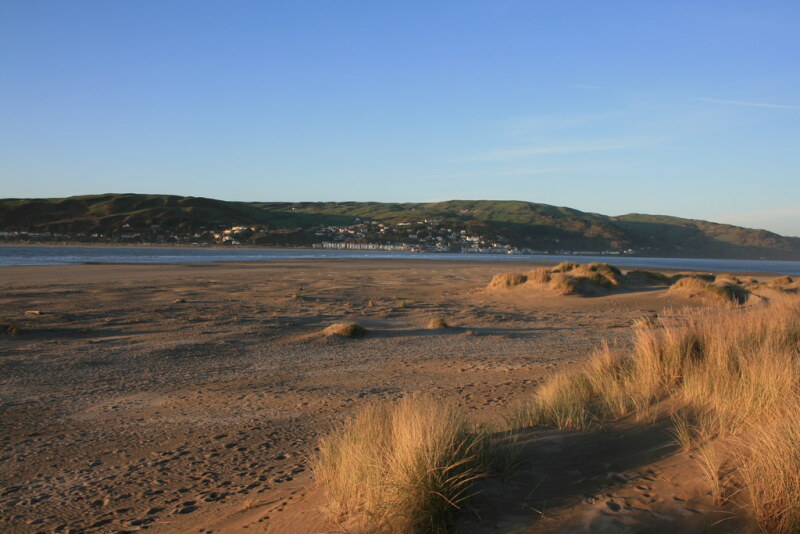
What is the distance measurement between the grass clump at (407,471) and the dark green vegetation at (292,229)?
12467cm

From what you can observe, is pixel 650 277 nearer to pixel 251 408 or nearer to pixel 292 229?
pixel 251 408

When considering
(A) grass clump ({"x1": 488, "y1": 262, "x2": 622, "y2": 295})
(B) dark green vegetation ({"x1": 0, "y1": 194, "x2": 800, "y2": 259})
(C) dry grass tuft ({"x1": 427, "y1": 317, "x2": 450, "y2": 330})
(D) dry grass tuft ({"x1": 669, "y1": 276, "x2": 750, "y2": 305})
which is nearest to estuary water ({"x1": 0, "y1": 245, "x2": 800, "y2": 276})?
(A) grass clump ({"x1": 488, "y1": 262, "x2": 622, "y2": 295})

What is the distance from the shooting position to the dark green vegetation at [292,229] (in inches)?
4948

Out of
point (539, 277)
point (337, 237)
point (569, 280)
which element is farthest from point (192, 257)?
point (337, 237)

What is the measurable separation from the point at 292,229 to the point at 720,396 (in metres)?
147

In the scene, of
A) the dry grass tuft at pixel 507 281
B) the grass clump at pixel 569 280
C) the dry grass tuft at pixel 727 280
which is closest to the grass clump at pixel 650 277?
the grass clump at pixel 569 280

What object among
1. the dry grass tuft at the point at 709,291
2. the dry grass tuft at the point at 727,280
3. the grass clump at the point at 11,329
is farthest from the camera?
the dry grass tuft at the point at 727,280

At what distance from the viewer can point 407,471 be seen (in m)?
4.02

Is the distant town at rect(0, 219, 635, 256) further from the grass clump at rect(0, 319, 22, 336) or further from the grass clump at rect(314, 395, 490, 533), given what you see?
the grass clump at rect(314, 395, 490, 533)

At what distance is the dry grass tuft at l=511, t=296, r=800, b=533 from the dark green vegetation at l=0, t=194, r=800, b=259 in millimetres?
123763

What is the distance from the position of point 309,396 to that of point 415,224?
155502mm

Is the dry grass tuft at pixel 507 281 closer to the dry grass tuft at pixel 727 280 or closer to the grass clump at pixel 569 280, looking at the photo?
the grass clump at pixel 569 280

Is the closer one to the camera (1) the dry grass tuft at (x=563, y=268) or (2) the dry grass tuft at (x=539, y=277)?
(2) the dry grass tuft at (x=539, y=277)

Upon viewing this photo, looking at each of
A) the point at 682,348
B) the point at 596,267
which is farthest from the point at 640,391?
the point at 596,267
